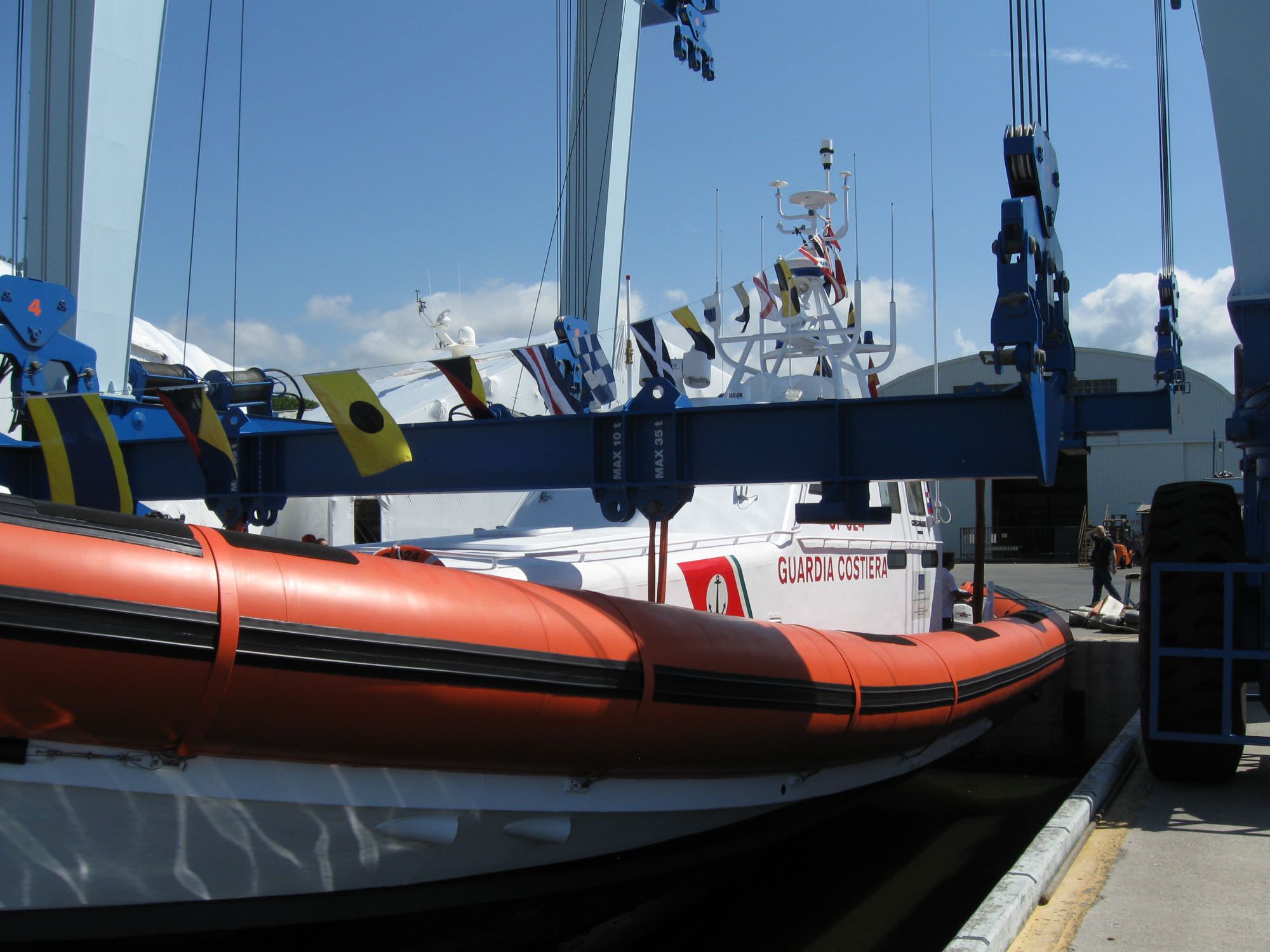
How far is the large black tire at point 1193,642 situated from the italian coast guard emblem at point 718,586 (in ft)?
6.52

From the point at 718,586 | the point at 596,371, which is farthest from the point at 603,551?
the point at 596,371

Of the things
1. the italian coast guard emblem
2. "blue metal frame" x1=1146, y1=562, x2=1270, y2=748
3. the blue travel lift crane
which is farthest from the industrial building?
"blue metal frame" x1=1146, y1=562, x2=1270, y2=748

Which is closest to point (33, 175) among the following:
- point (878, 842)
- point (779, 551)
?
point (779, 551)

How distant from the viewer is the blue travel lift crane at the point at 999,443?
181 inches

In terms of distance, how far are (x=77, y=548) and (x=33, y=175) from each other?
669 cm

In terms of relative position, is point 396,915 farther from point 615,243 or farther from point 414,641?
point 615,243

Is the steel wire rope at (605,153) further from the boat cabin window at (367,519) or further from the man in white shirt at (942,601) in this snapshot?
the man in white shirt at (942,601)

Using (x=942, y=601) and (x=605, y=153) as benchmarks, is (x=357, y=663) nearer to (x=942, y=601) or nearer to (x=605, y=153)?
(x=942, y=601)

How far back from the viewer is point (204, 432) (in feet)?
16.6

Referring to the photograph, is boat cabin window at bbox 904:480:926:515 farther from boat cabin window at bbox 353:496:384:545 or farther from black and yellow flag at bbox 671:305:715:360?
boat cabin window at bbox 353:496:384:545

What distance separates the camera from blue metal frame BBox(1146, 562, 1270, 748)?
460 cm

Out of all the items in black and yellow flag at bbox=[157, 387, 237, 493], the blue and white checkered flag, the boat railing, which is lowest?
the boat railing

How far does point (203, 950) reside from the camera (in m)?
3.04

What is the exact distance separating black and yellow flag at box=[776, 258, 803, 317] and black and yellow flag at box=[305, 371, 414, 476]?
5427 millimetres
